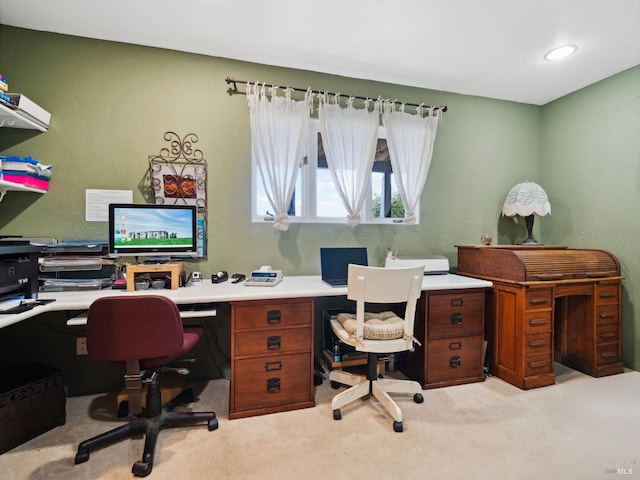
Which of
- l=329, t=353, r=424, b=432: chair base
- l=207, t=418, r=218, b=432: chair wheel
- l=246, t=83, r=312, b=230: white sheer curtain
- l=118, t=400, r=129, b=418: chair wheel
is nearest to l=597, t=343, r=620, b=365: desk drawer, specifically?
l=329, t=353, r=424, b=432: chair base

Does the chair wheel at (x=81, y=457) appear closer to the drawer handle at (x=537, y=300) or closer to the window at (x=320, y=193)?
the window at (x=320, y=193)

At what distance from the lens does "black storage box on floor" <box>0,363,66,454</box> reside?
1.63 meters

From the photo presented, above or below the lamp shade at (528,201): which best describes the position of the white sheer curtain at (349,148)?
above

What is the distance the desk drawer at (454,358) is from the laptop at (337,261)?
817 mm

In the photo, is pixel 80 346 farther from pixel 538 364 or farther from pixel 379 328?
pixel 538 364

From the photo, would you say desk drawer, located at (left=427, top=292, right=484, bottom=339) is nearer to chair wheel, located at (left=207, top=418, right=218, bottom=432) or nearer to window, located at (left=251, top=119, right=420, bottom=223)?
window, located at (left=251, top=119, right=420, bottom=223)

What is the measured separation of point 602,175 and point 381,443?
301 cm

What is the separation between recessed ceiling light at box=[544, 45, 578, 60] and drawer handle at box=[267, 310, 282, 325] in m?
2.85

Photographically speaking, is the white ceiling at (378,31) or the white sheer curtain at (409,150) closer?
the white ceiling at (378,31)

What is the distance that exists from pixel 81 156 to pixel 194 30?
3.96 ft

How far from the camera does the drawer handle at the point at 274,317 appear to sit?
6.46 ft

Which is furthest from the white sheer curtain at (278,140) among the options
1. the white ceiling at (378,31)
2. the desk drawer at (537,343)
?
the desk drawer at (537,343)

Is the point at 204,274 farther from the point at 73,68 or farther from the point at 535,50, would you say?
the point at 535,50

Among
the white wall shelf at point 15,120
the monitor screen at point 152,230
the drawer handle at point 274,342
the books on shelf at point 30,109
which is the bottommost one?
the drawer handle at point 274,342
